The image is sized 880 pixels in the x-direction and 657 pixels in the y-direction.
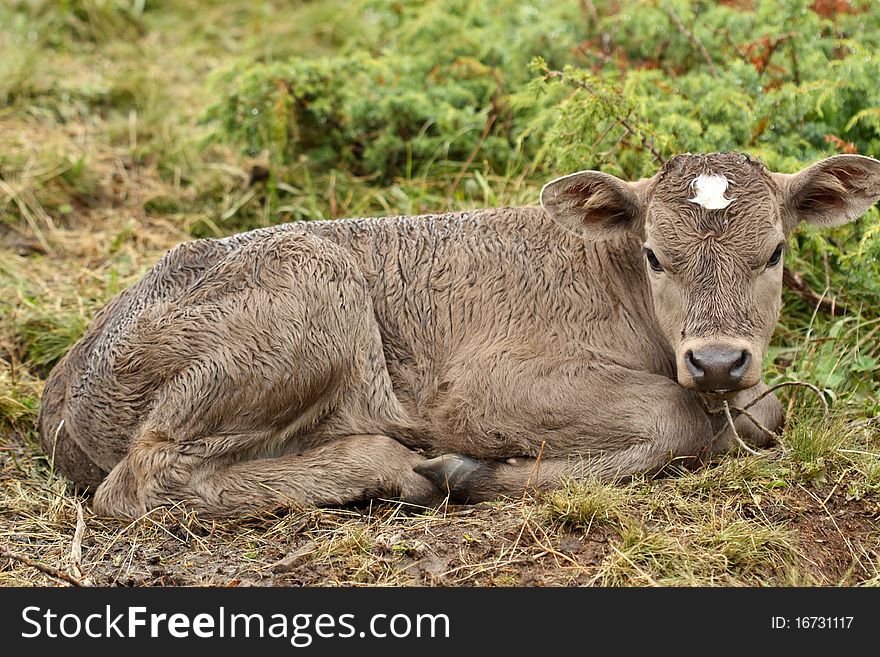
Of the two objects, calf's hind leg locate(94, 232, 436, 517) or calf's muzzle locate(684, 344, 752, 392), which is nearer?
calf's muzzle locate(684, 344, 752, 392)

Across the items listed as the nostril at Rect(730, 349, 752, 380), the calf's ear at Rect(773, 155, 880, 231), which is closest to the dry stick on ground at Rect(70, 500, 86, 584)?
the nostril at Rect(730, 349, 752, 380)

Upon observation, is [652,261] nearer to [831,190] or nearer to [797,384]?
[831,190]

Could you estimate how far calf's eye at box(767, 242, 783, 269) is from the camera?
597 centimetres

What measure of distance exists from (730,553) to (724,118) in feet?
13.1

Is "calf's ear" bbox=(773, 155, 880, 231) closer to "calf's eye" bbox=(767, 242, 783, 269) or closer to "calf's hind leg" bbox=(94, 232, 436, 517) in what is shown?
"calf's eye" bbox=(767, 242, 783, 269)

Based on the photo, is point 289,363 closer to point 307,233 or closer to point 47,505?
point 307,233

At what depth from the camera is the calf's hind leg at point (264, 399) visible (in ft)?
20.4

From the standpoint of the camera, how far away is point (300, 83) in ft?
32.2

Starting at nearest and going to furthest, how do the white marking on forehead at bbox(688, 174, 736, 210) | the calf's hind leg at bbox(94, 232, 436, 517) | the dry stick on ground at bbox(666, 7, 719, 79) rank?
the white marking on forehead at bbox(688, 174, 736, 210) < the calf's hind leg at bbox(94, 232, 436, 517) < the dry stick on ground at bbox(666, 7, 719, 79)

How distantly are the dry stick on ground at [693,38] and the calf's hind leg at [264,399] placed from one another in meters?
4.09

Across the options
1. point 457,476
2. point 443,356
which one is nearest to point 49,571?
point 457,476

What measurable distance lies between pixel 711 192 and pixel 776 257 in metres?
0.52

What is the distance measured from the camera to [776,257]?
19.7 feet
